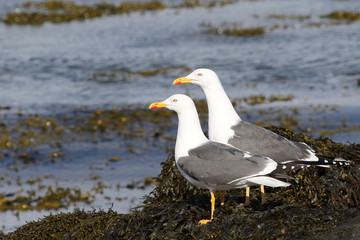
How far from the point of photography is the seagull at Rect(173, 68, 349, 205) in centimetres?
584

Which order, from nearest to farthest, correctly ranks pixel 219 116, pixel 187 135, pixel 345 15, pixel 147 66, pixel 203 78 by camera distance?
1. pixel 187 135
2. pixel 219 116
3. pixel 203 78
4. pixel 147 66
5. pixel 345 15

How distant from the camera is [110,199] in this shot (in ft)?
33.4

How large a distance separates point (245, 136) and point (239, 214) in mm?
793

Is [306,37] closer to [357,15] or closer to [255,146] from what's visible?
[357,15]

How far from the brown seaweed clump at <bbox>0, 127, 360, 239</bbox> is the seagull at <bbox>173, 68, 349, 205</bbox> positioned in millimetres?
245

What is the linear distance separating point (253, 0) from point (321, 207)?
29.0 m

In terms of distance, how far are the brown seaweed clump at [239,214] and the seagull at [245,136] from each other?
0.24 m

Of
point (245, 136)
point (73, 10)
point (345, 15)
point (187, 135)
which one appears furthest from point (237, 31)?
point (187, 135)

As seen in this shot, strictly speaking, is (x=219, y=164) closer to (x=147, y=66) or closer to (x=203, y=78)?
(x=203, y=78)

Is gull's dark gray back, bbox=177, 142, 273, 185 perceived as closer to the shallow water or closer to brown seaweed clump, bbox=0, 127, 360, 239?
brown seaweed clump, bbox=0, 127, 360, 239

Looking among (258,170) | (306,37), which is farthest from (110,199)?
(306,37)

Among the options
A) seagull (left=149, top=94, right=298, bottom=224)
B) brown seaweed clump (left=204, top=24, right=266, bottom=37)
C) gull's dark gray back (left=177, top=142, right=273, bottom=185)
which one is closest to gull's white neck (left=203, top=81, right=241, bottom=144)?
seagull (left=149, top=94, right=298, bottom=224)

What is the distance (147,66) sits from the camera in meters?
20.0

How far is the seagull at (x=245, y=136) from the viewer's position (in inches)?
A: 230
